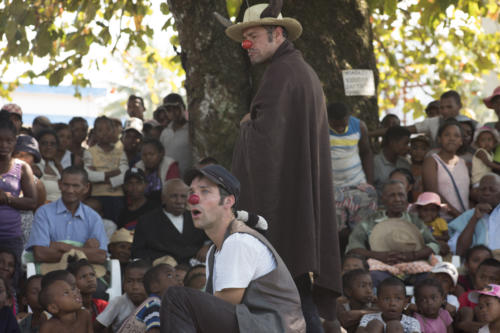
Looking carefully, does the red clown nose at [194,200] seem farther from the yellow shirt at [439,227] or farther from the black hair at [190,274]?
the yellow shirt at [439,227]

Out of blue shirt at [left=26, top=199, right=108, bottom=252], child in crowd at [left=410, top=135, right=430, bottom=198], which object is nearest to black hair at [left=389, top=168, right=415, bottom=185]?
child in crowd at [left=410, top=135, right=430, bottom=198]

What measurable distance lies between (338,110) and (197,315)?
457 cm

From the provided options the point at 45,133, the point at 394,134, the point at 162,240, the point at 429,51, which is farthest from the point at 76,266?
the point at 429,51

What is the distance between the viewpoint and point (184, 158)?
9414 millimetres

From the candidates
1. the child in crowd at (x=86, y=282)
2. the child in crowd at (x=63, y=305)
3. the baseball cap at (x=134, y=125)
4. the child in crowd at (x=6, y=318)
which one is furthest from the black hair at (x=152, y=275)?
the baseball cap at (x=134, y=125)

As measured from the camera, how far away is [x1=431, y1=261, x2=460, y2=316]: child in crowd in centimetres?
735

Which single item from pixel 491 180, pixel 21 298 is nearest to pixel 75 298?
pixel 21 298

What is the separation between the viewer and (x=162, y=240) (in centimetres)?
764

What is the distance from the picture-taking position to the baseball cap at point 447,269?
741cm

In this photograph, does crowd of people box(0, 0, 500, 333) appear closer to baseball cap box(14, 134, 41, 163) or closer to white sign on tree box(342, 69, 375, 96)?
baseball cap box(14, 134, 41, 163)

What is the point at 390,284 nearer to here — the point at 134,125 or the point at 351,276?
the point at 351,276

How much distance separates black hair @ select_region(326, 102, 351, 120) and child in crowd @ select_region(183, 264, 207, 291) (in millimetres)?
2289

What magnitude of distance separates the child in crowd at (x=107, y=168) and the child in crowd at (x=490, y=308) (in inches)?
155

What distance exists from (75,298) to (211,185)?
2.23 metres
